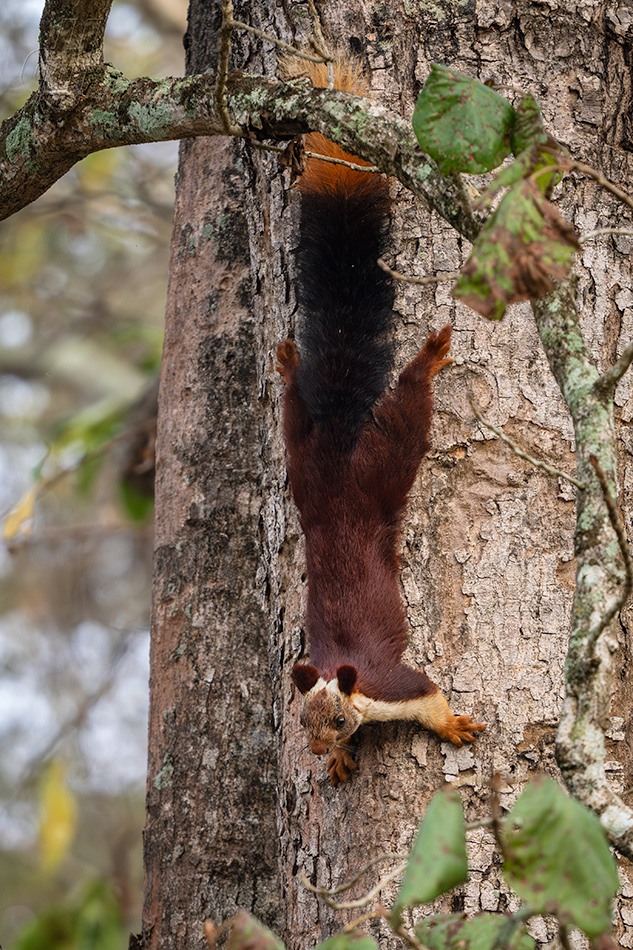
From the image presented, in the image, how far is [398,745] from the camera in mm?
1810

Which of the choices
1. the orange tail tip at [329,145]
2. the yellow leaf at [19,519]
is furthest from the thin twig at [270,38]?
the yellow leaf at [19,519]

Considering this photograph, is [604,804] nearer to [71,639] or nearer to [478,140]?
[478,140]

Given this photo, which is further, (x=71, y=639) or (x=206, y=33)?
(x=71, y=639)

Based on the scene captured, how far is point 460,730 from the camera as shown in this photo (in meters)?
1.71

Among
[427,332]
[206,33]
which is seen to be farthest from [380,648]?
[206,33]

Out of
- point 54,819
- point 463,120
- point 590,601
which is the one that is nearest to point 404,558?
point 590,601

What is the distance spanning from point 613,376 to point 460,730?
82 centimetres

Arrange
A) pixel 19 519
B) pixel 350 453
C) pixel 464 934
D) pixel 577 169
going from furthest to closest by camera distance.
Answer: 1. pixel 19 519
2. pixel 350 453
3. pixel 577 169
4. pixel 464 934

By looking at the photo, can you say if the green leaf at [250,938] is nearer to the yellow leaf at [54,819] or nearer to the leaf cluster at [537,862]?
the leaf cluster at [537,862]

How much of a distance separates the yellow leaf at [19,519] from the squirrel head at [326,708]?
194cm

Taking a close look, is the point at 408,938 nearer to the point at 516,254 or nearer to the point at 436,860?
the point at 436,860

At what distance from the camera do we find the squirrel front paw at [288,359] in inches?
86.0

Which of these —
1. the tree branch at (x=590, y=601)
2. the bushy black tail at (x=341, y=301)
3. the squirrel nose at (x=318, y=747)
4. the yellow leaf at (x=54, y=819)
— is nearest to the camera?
the tree branch at (x=590, y=601)

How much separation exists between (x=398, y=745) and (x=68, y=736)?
13.5ft
